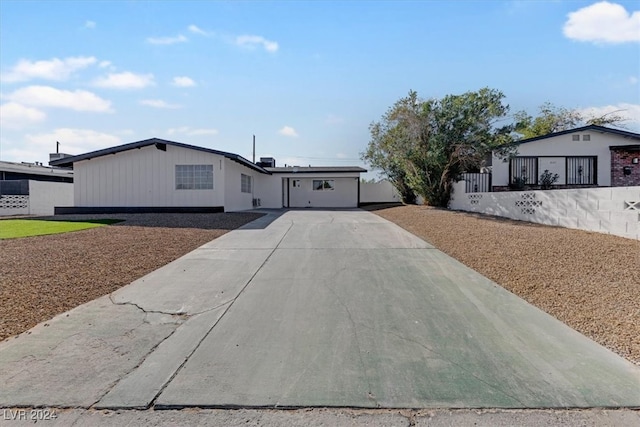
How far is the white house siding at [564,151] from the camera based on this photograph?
1900 cm

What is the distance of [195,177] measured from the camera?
1720 centimetres

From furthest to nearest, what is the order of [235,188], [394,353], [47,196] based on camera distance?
[47,196], [235,188], [394,353]

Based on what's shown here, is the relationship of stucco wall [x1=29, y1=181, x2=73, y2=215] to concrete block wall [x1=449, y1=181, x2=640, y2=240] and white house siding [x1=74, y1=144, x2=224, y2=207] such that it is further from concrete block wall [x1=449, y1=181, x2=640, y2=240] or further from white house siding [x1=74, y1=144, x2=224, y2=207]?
concrete block wall [x1=449, y1=181, x2=640, y2=240]

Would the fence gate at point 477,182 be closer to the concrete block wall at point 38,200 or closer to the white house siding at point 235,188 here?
the white house siding at point 235,188

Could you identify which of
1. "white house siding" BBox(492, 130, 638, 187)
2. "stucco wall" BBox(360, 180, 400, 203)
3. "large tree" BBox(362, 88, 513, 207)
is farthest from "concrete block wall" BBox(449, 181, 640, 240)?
"stucco wall" BBox(360, 180, 400, 203)

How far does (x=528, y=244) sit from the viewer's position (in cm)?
788

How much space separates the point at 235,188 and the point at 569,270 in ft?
52.5

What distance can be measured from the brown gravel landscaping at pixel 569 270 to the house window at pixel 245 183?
13.0 meters

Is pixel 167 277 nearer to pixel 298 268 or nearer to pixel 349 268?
pixel 298 268

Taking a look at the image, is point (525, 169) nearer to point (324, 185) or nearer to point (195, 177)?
point (324, 185)

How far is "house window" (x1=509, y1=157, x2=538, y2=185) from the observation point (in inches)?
750

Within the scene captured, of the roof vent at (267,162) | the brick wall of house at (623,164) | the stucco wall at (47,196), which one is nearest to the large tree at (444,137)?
the brick wall of house at (623,164)

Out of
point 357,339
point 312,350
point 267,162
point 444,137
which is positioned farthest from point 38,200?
point 357,339

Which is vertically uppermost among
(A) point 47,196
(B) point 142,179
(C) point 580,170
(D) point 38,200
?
(C) point 580,170
